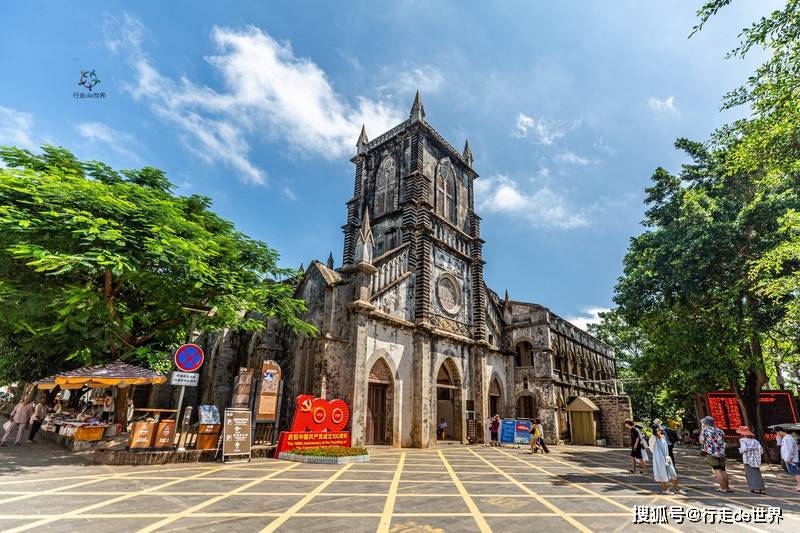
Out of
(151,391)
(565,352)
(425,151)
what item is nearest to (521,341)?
(565,352)

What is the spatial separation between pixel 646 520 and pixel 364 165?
25341 millimetres

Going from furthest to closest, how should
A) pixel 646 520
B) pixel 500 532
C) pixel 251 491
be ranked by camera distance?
pixel 251 491 < pixel 646 520 < pixel 500 532

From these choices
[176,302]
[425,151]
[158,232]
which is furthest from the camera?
[425,151]

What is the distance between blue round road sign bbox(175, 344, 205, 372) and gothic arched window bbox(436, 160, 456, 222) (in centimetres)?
1824

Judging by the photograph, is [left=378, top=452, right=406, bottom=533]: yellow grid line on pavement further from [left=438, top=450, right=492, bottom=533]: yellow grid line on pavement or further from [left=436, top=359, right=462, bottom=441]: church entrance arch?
[left=436, top=359, right=462, bottom=441]: church entrance arch

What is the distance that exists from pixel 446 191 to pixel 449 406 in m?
14.7

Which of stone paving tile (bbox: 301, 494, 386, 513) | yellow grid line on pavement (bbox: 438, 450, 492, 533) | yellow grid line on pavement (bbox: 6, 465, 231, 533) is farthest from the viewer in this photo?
stone paving tile (bbox: 301, 494, 386, 513)

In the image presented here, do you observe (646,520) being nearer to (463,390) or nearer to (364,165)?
(463,390)

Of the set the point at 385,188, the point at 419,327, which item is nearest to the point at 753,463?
the point at 419,327

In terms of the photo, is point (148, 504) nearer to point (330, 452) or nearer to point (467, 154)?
point (330, 452)

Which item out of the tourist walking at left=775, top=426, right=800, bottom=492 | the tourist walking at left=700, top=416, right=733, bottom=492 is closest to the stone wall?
the tourist walking at left=775, top=426, right=800, bottom=492

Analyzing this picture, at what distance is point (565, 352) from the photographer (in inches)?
1205

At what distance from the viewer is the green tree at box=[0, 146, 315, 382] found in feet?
30.4

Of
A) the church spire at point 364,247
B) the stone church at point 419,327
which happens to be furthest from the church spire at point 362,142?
the church spire at point 364,247
